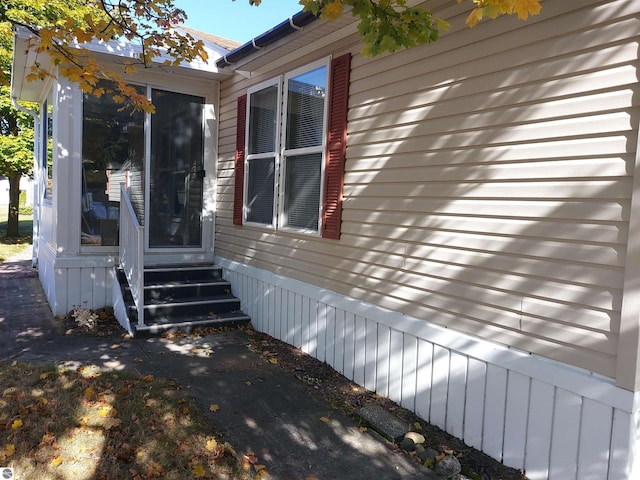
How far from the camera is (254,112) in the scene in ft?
19.3

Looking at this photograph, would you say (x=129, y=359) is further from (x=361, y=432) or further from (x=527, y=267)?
(x=527, y=267)

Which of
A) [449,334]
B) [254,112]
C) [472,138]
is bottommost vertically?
[449,334]

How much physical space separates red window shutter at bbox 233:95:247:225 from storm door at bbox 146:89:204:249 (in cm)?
90

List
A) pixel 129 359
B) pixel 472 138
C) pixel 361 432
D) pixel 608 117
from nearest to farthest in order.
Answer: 1. pixel 608 117
2. pixel 472 138
3. pixel 361 432
4. pixel 129 359

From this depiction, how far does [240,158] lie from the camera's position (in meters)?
6.05

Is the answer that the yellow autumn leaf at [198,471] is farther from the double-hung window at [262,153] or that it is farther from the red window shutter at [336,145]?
the double-hung window at [262,153]

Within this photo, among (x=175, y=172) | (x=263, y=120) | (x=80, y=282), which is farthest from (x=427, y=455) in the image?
(x=175, y=172)

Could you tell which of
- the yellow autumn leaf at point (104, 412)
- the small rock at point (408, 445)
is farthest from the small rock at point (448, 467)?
the yellow autumn leaf at point (104, 412)

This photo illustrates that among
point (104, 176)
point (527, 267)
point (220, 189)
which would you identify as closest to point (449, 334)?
point (527, 267)

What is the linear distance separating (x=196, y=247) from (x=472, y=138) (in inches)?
187

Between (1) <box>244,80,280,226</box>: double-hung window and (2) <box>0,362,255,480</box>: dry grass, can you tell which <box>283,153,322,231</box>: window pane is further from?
(2) <box>0,362,255,480</box>: dry grass

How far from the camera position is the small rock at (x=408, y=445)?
3.05 meters

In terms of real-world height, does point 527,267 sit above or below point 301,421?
above

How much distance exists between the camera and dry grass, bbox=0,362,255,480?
8.80 feet
